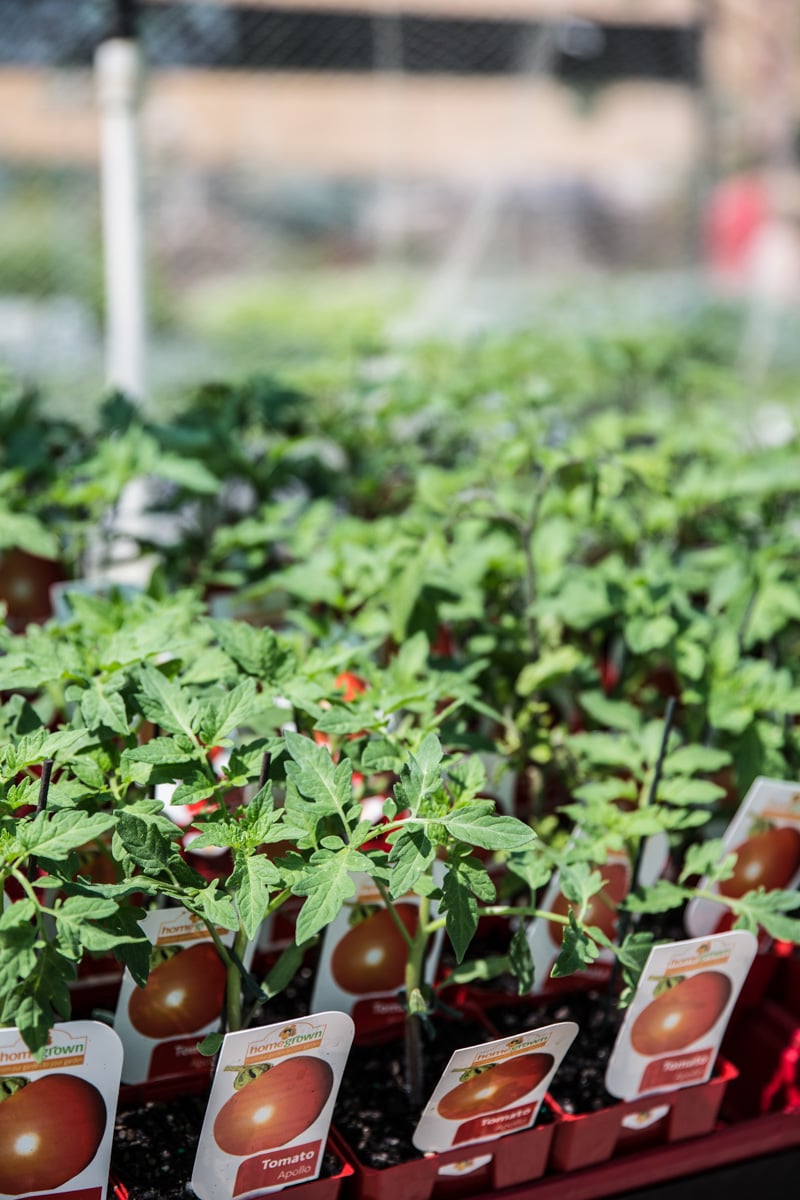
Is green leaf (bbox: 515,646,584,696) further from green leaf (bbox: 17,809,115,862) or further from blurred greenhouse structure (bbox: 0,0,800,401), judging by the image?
blurred greenhouse structure (bbox: 0,0,800,401)

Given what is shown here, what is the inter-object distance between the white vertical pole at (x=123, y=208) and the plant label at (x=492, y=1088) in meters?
1.69

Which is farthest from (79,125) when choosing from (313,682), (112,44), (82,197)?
(313,682)

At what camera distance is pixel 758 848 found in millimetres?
1218

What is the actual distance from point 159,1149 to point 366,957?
9.2 inches

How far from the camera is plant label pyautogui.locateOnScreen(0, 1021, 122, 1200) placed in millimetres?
858

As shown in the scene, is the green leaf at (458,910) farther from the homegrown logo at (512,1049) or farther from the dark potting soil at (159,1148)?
the dark potting soil at (159,1148)

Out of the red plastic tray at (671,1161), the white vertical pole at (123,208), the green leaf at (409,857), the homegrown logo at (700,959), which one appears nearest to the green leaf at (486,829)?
the green leaf at (409,857)

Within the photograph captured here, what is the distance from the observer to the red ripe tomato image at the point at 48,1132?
869 mm

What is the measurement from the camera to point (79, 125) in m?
6.64

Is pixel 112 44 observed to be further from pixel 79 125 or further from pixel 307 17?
pixel 79 125

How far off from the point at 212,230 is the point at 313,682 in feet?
27.5

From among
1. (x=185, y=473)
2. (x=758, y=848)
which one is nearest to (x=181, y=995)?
(x=758, y=848)

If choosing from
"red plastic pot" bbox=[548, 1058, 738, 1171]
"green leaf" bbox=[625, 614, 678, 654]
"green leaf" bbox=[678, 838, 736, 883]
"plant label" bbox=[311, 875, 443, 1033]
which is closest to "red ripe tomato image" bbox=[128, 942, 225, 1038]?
"plant label" bbox=[311, 875, 443, 1033]

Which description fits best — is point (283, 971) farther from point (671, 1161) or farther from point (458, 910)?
point (671, 1161)
